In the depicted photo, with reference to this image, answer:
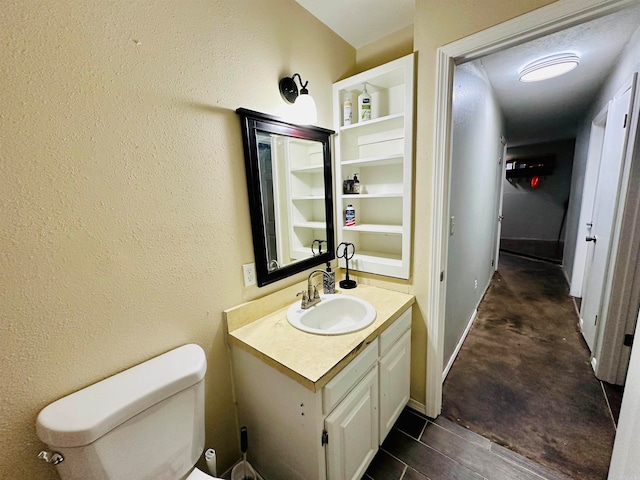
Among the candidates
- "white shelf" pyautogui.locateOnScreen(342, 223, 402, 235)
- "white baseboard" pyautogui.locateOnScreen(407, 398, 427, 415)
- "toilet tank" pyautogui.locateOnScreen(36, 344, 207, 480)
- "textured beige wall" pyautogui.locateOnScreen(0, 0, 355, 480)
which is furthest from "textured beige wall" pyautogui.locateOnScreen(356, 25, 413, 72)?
"white baseboard" pyautogui.locateOnScreen(407, 398, 427, 415)

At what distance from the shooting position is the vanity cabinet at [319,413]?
964mm

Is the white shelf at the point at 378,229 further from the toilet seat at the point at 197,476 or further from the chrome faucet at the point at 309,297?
the toilet seat at the point at 197,476

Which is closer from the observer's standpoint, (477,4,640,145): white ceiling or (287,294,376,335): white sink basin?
(287,294,376,335): white sink basin

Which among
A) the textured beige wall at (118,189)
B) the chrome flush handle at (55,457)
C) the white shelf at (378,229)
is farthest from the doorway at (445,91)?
the chrome flush handle at (55,457)

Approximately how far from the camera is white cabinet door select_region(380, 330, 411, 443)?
132 cm

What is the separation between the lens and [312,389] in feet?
2.88

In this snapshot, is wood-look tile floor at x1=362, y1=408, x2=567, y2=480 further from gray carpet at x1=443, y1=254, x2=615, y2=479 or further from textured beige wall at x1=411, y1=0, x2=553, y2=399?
textured beige wall at x1=411, y1=0, x2=553, y2=399

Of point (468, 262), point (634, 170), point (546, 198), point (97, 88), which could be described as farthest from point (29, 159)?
point (546, 198)

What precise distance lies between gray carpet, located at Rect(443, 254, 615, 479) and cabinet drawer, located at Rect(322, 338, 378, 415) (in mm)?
919

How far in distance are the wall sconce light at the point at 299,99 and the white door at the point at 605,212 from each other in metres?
2.17

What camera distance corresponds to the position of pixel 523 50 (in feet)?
6.33

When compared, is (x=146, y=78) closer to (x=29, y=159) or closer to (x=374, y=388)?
(x=29, y=159)

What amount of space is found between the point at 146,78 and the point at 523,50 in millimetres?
2492

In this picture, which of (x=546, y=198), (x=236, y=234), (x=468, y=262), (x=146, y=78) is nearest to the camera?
(x=146, y=78)
